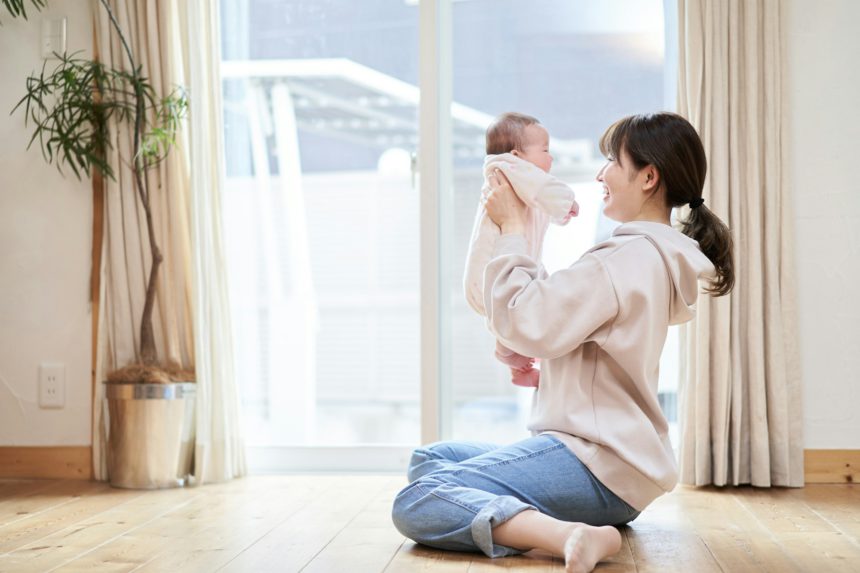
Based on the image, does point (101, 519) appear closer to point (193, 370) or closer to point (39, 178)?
point (193, 370)

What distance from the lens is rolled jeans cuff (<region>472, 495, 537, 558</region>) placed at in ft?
5.55

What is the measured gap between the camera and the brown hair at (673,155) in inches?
71.2

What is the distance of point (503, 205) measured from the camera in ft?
6.40

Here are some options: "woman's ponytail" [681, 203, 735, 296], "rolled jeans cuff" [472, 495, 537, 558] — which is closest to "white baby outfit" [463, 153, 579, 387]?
"woman's ponytail" [681, 203, 735, 296]

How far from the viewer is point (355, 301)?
3203mm

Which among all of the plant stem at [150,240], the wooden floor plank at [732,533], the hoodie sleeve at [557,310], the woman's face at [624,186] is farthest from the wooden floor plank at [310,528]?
the woman's face at [624,186]

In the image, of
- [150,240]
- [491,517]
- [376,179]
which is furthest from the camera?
[376,179]

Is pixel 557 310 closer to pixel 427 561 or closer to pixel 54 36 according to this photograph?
pixel 427 561

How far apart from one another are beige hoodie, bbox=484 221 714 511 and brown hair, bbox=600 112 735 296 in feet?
0.27

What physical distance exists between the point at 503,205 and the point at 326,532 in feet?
2.60

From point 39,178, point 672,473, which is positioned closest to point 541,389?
point 672,473

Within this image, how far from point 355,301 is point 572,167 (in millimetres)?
841

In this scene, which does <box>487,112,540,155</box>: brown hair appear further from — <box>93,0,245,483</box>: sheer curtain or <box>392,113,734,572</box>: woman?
<box>93,0,245,483</box>: sheer curtain

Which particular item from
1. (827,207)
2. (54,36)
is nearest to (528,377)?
(827,207)
